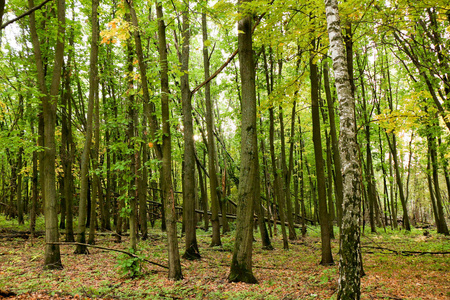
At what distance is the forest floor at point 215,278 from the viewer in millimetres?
5406

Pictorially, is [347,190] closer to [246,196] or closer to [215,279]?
[246,196]

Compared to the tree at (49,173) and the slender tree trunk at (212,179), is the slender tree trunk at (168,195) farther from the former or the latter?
the slender tree trunk at (212,179)

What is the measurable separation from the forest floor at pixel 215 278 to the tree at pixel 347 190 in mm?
1513

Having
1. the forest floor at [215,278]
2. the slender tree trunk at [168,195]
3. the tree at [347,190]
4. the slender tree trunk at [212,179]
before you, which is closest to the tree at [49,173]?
the forest floor at [215,278]

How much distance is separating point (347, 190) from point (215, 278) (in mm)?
4192

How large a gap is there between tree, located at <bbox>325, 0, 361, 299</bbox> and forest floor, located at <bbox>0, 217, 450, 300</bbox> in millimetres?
1513

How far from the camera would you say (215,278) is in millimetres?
6660

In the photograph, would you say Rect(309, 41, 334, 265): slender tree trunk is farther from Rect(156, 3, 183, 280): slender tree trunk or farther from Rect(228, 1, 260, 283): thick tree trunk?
Rect(156, 3, 183, 280): slender tree trunk

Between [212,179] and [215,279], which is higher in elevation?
[212,179]

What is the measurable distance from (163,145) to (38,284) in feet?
13.5

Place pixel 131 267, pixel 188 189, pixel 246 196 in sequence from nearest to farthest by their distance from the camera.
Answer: pixel 246 196 → pixel 131 267 → pixel 188 189

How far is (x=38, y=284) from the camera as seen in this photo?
582 cm

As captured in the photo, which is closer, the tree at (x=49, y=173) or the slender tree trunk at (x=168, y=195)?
the slender tree trunk at (x=168, y=195)

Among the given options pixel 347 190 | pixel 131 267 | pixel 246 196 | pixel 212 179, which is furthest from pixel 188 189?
pixel 347 190
